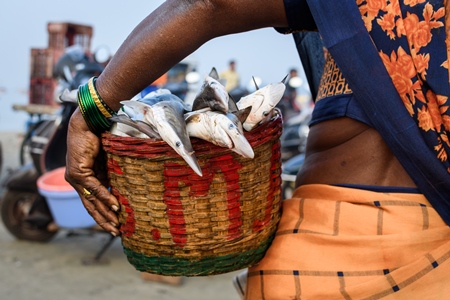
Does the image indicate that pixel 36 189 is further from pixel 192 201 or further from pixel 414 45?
pixel 414 45

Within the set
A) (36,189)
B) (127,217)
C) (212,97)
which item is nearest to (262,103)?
(212,97)

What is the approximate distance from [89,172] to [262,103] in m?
0.46

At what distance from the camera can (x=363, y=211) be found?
1396 millimetres

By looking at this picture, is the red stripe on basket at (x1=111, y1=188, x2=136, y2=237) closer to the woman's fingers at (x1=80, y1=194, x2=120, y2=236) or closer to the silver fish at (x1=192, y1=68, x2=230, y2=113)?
the woman's fingers at (x1=80, y1=194, x2=120, y2=236)

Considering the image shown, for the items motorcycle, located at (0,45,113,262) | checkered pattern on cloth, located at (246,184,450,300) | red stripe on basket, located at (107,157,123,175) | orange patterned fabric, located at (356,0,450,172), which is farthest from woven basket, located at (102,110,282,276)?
motorcycle, located at (0,45,113,262)

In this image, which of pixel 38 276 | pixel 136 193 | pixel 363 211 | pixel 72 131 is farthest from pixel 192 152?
pixel 38 276

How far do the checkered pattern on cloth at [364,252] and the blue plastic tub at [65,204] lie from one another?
2.93 meters

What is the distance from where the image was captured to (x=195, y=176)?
1269 mm

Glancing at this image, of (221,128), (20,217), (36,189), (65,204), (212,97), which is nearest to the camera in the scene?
(221,128)

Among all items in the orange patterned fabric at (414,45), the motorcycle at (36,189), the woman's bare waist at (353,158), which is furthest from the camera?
the motorcycle at (36,189)

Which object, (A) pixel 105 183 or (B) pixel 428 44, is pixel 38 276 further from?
(B) pixel 428 44

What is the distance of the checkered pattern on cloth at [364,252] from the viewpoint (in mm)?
1346

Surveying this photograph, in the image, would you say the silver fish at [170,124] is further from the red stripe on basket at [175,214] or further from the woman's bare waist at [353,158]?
the woman's bare waist at [353,158]

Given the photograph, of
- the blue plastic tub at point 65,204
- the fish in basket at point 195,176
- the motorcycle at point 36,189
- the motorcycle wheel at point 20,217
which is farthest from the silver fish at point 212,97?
the motorcycle wheel at point 20,217
